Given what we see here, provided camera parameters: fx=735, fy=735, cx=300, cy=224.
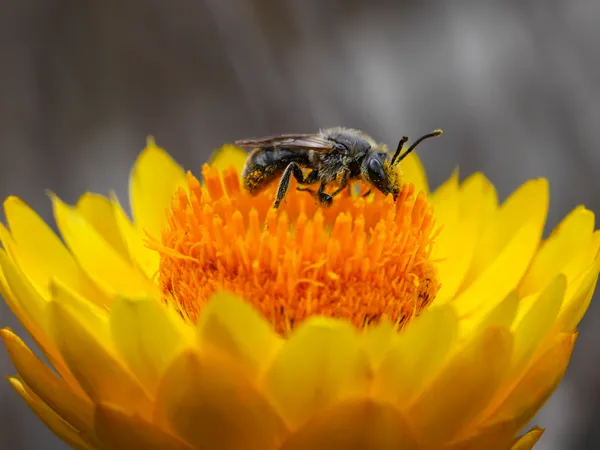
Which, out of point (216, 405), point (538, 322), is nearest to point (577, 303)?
point (538, 322)

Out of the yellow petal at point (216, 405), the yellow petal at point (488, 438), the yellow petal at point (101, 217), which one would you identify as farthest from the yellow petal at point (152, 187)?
the yellow petal at point (488, 438)

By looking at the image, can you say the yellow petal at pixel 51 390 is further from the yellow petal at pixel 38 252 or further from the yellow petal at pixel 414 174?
the yellow petal at pixel 414 174

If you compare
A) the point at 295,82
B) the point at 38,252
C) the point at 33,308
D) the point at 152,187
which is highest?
the point at 295,82

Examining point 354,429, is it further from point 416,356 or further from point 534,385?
point 534,385

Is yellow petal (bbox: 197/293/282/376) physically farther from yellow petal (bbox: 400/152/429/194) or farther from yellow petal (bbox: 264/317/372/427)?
yellow petal (bbox: 400/152/429/194)

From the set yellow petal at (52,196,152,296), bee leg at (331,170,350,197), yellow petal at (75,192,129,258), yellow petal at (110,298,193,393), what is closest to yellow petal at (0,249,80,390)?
yellow petal at (110,298,193,393)
